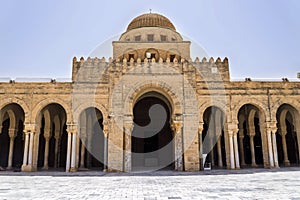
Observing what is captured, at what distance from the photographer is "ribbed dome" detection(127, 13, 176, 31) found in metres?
22.8

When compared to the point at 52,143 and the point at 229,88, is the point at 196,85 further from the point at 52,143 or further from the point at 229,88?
the point at 52,143

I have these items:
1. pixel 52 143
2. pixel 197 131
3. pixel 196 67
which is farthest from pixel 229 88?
pixel 52 143

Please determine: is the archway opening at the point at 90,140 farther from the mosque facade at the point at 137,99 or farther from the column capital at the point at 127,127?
the column capital at the point at 127,127

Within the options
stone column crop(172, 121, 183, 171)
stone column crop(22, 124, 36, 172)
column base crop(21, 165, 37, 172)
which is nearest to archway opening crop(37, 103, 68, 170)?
stone column crop(22, 124, 36, 172)

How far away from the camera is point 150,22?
74.6 ft

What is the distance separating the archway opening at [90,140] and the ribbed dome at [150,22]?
8.42 metres

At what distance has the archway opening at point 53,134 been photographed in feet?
60.3

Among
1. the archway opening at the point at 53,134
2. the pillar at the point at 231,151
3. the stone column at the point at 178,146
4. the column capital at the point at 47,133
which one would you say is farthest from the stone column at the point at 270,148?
the column capital at the point at 47,133

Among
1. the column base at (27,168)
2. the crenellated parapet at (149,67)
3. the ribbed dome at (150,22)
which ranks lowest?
the column base at (27,168)

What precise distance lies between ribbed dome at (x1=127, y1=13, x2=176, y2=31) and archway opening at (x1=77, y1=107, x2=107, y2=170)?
8.42m

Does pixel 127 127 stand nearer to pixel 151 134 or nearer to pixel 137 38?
pixel 151 134

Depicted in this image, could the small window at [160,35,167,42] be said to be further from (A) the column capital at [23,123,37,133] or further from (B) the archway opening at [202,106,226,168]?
(A) the column capital at [23,123,37,133]

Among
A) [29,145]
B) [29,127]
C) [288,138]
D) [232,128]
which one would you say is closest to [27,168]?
[29,145]

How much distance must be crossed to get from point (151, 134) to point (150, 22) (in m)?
9.28
